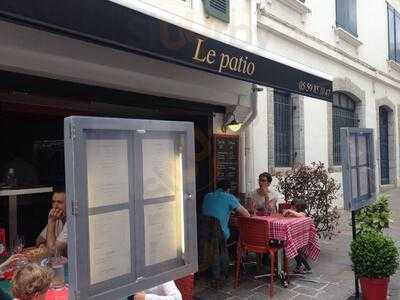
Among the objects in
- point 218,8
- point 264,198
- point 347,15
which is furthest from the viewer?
point 347,15

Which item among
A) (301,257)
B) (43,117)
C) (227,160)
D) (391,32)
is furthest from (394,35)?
(43,117)

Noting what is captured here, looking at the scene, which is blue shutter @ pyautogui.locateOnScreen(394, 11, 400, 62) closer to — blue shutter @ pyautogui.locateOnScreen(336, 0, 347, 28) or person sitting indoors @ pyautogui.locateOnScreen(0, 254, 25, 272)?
blue shutter @ pyautogui.locateOnScreen(336, 0, 347, 28)

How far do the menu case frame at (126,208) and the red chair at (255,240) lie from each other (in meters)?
2.77

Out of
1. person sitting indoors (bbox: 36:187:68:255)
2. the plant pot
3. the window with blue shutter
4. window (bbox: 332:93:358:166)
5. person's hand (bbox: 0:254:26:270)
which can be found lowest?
the plant pot

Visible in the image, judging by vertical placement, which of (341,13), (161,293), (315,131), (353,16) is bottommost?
(161,293)

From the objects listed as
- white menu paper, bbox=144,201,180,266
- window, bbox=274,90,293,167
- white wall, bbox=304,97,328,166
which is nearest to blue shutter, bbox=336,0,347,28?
white wall, bbox=304,97,328,166

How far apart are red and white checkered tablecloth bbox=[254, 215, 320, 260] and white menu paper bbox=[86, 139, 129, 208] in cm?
327

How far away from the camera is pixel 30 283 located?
2.34 m

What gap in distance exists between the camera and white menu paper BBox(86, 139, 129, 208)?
2.37 meters

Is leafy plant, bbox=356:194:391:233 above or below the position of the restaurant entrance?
below

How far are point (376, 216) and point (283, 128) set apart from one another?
3.72 m

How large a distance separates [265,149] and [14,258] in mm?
5661

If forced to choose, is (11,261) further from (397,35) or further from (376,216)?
(397,35)

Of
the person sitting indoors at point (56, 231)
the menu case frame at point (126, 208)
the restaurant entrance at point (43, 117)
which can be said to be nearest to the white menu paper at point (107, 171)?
the menu case frame at point (126, 208)
